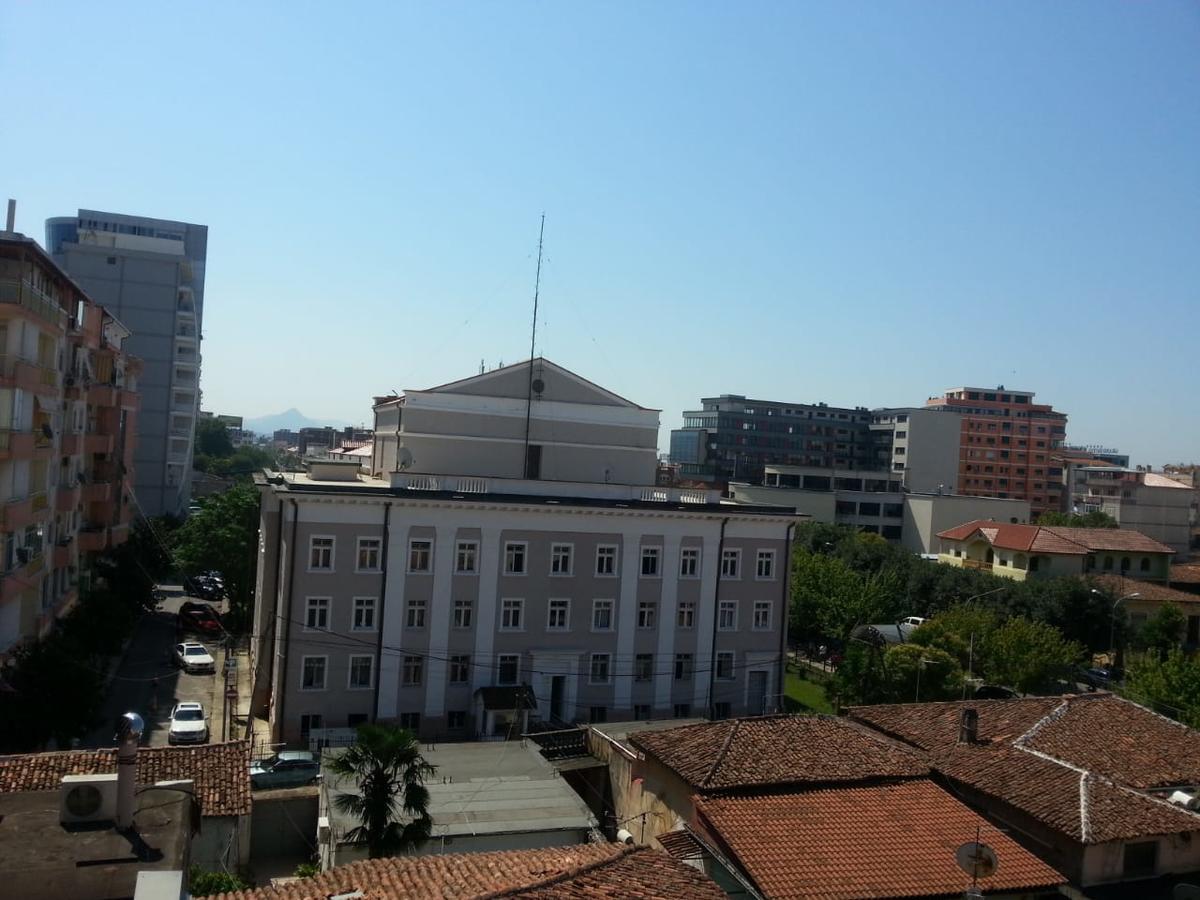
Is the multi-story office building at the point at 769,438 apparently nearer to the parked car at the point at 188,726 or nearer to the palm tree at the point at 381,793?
the parked car at the point at 188,726

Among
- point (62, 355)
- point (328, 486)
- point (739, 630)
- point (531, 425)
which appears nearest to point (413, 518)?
point (328, 486)

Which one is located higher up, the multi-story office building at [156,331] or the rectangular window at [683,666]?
the multi-story office building at [156,331]

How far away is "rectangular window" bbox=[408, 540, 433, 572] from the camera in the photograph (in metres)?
26.2

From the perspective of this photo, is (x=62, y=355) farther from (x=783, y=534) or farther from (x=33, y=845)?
(x=33, y=845)

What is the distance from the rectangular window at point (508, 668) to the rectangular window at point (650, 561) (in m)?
4.43

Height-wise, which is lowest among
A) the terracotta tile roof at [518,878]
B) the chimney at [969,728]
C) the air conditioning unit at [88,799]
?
the terracotta tile roof at [518,878]

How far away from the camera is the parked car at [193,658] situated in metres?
32.1

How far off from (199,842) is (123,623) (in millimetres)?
17409

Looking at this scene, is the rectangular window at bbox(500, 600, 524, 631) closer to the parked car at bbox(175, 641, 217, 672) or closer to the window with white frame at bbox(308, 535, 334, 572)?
the window with white frame at bbox(308, 535, 334, 572)

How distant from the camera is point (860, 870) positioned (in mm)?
13375

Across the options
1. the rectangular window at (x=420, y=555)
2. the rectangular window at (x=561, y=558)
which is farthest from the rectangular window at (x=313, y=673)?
the rectangular window at (x=561, y=558)

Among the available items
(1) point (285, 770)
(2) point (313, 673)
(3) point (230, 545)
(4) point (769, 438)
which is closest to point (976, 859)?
(1) point (285, 770)

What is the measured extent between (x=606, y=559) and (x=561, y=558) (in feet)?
4.44

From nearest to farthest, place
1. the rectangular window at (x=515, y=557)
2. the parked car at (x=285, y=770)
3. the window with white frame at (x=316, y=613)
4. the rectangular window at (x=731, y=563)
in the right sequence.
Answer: the parked car at (x=285, y=770) < the window with white frame at (x=316, y=613) < the rectangular window at (x=515, y=557) < the rectangular window at (x=731, y=563)
